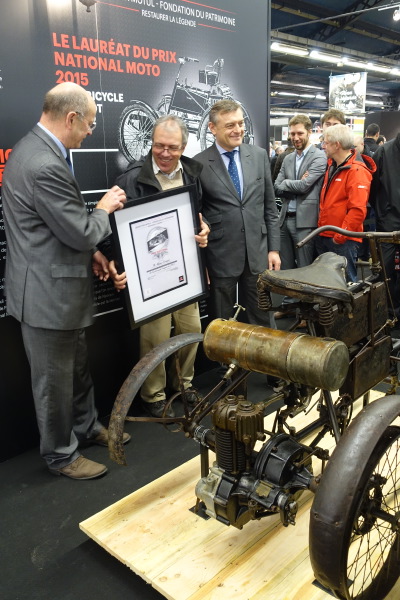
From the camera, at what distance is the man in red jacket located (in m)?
4.25

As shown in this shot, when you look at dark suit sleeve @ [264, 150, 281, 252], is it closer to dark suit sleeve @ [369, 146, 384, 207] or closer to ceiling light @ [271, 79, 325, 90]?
dark suit sleeve @ [369, 146, 384, 207]

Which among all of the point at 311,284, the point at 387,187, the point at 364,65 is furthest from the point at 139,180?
the point at 364,65

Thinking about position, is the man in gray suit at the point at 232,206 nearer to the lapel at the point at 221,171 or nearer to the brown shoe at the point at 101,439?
the lapel at the point at 221,171

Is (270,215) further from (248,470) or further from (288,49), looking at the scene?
(288,49)

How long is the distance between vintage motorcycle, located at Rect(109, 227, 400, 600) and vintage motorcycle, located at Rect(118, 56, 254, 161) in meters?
1.46

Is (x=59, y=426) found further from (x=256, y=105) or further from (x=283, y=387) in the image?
(x=256, y=105)

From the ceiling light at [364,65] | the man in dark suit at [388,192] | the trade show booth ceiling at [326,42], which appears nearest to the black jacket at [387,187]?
the man in dark suit at [388,192]

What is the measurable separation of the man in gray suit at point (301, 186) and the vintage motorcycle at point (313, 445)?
2477 millimetres

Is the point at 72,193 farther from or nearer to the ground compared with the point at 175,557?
farther from the ground

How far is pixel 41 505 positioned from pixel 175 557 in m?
0.87

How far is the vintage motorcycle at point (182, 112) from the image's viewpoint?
321cm

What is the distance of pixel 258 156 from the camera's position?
348 cm

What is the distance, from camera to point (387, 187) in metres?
4.78

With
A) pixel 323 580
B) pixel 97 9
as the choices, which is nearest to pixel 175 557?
pixel 323 580
